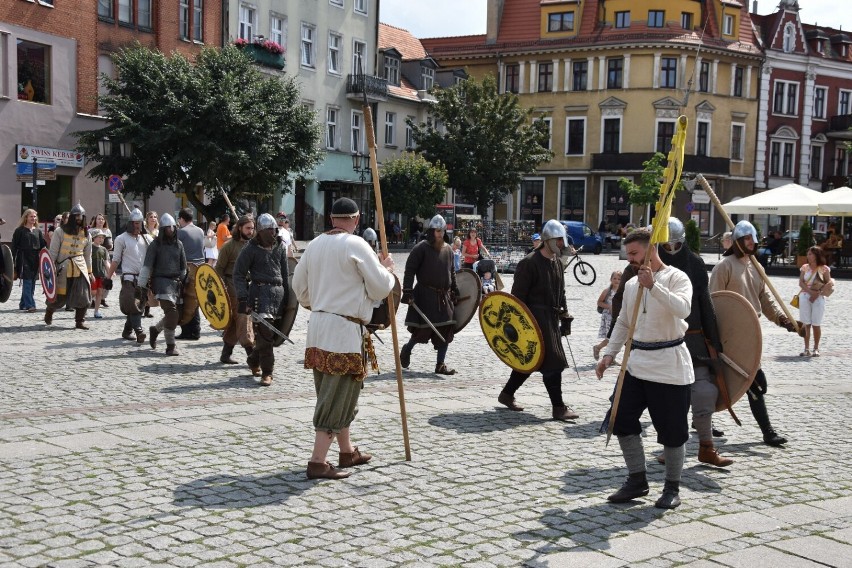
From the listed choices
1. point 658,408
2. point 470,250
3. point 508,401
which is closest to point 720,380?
point 658,408

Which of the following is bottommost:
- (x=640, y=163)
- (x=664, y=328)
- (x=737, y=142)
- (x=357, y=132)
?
(x=664, y=328)

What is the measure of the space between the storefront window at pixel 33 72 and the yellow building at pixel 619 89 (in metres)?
34.9

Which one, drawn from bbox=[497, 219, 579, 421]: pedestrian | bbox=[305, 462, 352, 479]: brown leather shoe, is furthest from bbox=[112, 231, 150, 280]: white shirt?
bbox=[305, 462, 352, 479]: brown leather shoe

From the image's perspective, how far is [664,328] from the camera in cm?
595

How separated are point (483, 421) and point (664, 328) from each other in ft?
9.23

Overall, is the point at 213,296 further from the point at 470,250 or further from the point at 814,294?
the point at 470,250

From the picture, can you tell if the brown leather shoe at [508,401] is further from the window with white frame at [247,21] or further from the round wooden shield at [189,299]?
the window with white frame at [247,21]

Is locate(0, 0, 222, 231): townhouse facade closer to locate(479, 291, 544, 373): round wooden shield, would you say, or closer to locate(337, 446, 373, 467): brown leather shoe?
locate(479, 291, 544, 373): round wooden shield

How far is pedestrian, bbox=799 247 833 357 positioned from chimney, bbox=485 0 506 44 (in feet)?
159

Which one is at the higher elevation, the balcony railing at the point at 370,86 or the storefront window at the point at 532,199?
the balcony railing at the point at 370,86

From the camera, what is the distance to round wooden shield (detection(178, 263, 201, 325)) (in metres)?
12.9

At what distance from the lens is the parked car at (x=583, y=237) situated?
148 feet

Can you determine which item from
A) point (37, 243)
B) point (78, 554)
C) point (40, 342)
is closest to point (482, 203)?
point (37, 243)

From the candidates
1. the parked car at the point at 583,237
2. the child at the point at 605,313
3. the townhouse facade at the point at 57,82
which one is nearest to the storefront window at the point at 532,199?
the parked car at the point at 583,237
